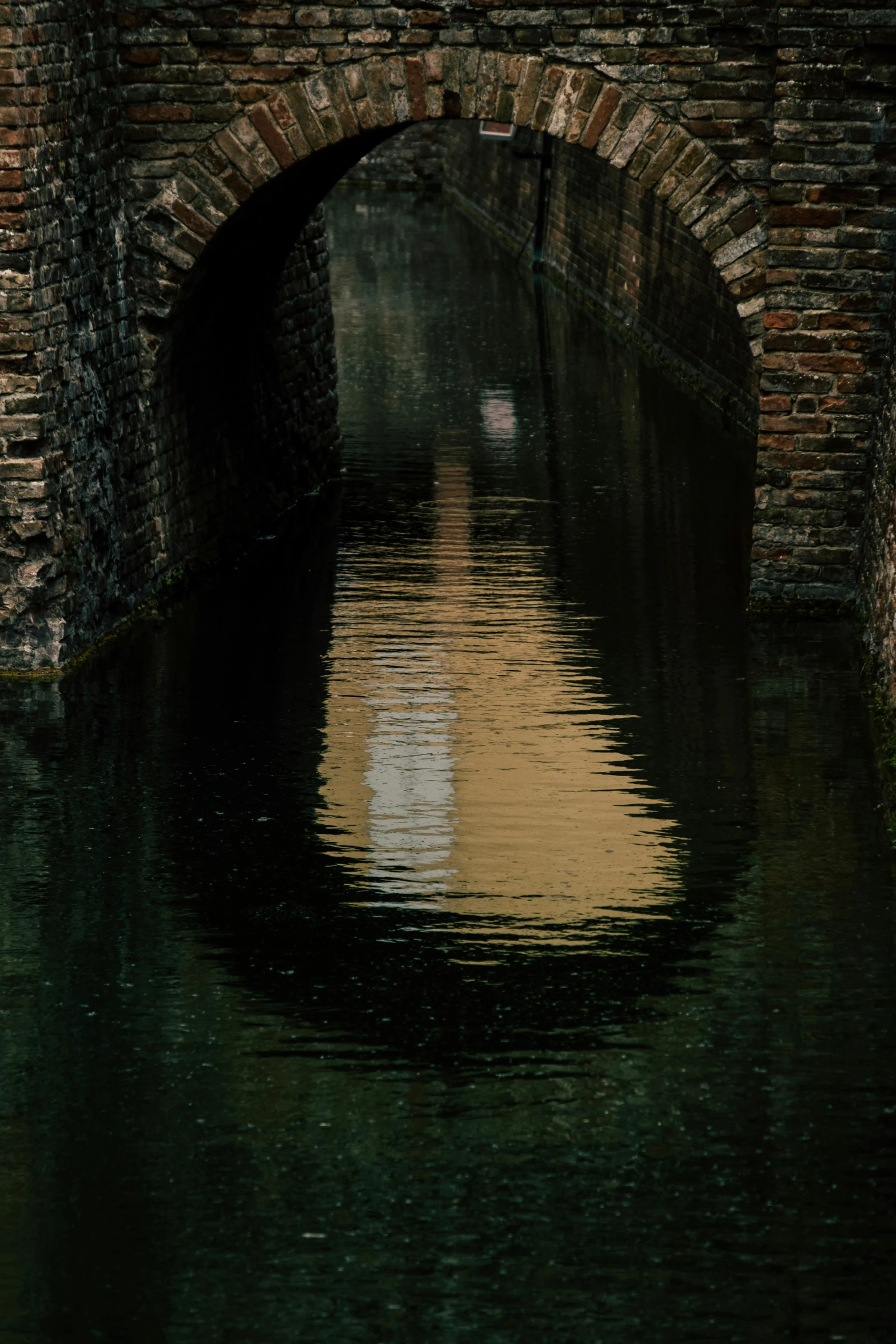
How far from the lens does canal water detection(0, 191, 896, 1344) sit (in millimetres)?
4891

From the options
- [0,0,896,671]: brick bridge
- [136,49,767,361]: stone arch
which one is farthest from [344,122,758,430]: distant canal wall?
[0,0,896,671]: brick bridge

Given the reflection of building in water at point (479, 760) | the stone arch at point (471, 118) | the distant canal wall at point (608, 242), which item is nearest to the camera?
the reflection of building in water at point (479, 760)

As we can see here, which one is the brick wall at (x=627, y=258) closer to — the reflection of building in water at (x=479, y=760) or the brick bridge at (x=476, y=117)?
the brick bridge at (x=476, y=117)

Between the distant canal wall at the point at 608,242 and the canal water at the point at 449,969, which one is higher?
the distant canal wall at the point at 608,242

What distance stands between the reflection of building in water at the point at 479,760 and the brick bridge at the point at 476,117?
1.40 m

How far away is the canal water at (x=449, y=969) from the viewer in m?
4.89

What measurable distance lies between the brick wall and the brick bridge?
613mm

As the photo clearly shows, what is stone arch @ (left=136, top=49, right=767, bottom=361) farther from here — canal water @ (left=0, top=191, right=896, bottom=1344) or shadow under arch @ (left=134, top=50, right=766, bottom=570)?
canal water @ (left=0, top=191, right=896, bottom=1344)

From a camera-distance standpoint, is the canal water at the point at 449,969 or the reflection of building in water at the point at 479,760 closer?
the canal water at the point at 449,969

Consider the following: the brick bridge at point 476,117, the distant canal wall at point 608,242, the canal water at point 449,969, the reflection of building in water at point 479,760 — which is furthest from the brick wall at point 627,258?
the canal water at point 449,969

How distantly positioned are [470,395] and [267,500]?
5.31m

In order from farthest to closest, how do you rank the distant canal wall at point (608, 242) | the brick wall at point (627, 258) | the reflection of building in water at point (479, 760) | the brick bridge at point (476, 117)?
the distant canal wall at point (608, 242) < the brick wall at point (627, 258) < the brick bridge at point (476, 117) < the reflection of building in water at point (479, 760)

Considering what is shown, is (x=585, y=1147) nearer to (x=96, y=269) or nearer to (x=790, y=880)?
(x=790, y=880)

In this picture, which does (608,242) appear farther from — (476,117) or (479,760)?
(479,760)
